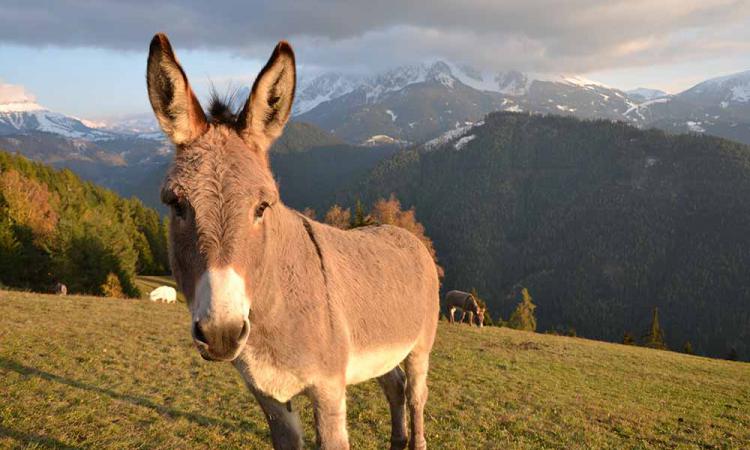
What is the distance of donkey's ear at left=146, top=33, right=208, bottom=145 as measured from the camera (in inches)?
113

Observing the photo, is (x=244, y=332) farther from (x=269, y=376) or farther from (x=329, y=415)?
(x=329, y=415)

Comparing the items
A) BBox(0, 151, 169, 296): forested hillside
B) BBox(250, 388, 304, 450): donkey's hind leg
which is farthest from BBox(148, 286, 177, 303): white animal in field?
BBox(250, 388, 304, 450): donkey's hind leg

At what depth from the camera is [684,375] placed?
63.2 ft

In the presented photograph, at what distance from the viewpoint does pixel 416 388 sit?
586 centimetres

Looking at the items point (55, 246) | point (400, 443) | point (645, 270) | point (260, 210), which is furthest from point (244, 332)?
point (645, 270)

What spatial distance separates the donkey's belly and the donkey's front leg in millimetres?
296

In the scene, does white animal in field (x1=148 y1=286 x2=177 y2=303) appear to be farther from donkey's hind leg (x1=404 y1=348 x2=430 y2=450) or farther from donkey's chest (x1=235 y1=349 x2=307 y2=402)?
donkey's chest (x1=235 y1=349 x2=307 y2=402)

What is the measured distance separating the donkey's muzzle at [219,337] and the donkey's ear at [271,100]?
1.40 meters

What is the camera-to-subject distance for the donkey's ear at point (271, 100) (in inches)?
117

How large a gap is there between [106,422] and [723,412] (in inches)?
651

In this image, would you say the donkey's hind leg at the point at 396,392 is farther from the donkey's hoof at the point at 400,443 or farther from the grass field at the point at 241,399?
the grass field at the point at 241,399

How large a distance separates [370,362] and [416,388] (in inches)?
75.7

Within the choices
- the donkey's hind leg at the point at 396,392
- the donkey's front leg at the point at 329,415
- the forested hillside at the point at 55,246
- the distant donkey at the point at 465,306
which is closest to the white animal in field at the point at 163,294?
the forested hillside at the point at 55,246

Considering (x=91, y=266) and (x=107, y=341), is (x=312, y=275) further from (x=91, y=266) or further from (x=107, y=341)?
(x=91, y=266)
